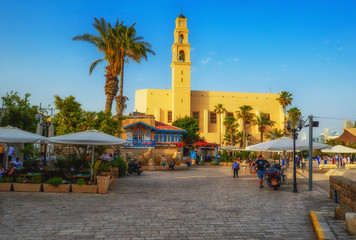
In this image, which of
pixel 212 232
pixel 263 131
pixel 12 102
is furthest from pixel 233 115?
pixel 212 232

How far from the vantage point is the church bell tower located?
50.1 metres

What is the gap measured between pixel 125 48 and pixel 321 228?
20099 mm

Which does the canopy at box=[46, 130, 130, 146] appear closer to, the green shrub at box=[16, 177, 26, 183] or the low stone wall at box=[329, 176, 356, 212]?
the green shrub at box=[16, 177, 26, 183]

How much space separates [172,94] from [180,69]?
15.4ft

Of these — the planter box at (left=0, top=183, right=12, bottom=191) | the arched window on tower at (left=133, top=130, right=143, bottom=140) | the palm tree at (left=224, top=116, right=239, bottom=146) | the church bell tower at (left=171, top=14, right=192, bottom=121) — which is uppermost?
the church bell tower at (left=171, top=14, right=192, bottom=121)

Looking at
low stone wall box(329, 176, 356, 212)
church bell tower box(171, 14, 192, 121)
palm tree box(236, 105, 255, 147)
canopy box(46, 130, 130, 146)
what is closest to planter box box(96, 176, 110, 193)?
canopy box(46, 130, 130, 146)

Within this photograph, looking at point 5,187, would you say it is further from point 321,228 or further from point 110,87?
point 110,87

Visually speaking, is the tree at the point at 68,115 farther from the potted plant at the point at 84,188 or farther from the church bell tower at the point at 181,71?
the church bell tower at the point at 181,71

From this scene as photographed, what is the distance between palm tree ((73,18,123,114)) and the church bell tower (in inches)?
1056

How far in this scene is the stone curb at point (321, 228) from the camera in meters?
5.05

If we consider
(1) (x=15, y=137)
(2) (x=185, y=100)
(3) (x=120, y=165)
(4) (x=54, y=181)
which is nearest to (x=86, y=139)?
(4) (x=54, y=181)

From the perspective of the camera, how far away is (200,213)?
7.23 m

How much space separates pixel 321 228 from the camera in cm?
550

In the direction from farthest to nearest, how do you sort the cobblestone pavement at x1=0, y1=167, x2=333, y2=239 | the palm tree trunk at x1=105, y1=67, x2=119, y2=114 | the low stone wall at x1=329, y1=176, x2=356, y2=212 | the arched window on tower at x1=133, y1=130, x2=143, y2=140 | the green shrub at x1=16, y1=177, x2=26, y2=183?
the arched window on tower at x1=133, y1=130, x2=143, y2=140 < the palm tree trunk at x1=105, y1=67, x2=119, y2=114 < the green shrub at x1=16, y1=177, x2=26, y2=183 < the low stone wall at x1=329, y1=176, x2=356, y2=212 < the cobblestone pavement at x1=0, y1=167, x2=333, y2=239
